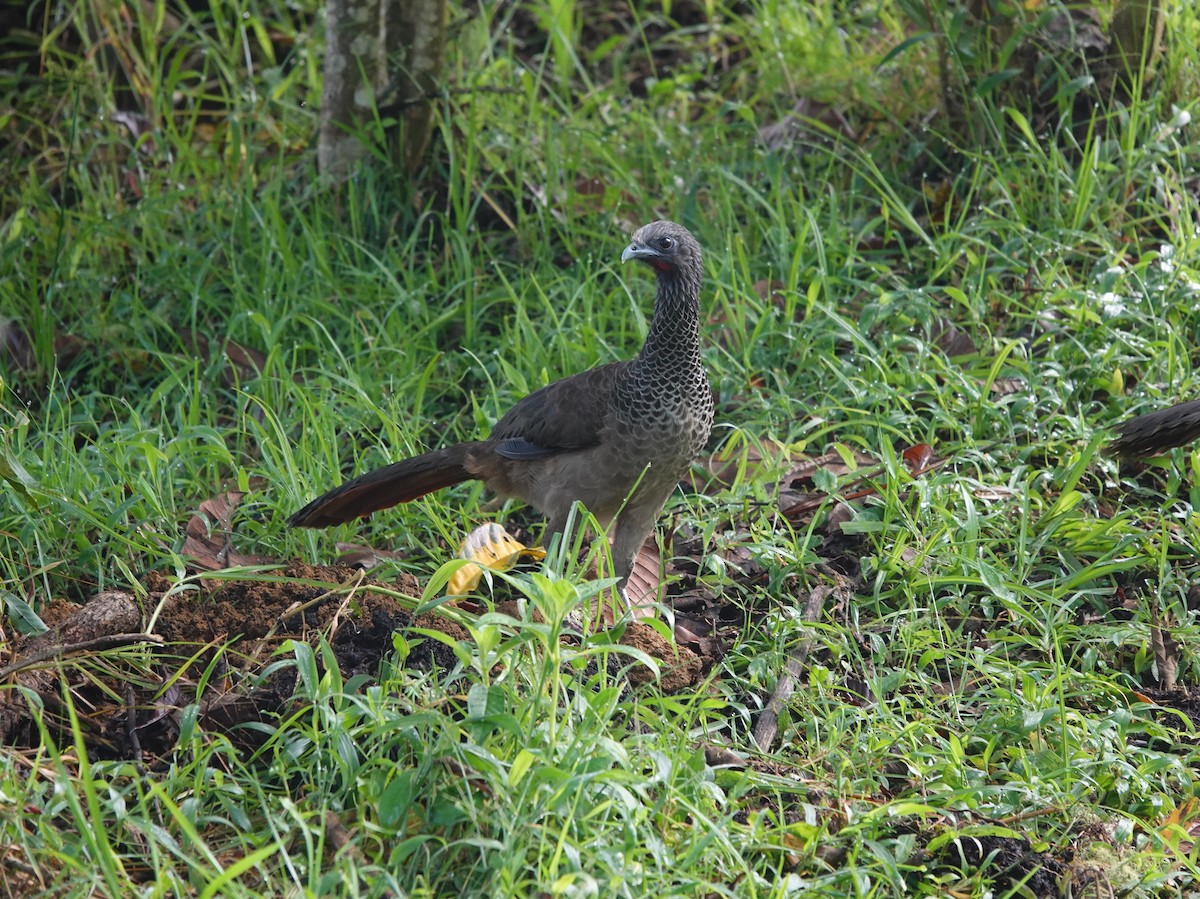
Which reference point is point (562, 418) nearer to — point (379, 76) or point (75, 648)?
point (75, 648)

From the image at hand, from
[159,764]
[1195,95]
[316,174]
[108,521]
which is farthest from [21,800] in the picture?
[1195,95]

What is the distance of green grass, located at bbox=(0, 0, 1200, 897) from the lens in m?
2.76

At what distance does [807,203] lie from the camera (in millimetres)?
5770

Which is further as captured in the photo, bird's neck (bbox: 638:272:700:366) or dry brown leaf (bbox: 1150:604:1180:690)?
bird's neck (bbox: 638:272:700:366)

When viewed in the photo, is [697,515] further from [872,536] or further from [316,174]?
[316,174]

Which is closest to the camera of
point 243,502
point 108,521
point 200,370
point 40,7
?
point 108,521

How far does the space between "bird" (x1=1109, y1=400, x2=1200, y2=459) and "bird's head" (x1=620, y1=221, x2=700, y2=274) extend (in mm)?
1358

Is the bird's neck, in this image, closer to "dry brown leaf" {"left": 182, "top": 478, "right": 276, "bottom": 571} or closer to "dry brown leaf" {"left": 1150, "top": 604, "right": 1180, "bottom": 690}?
"dry brown leaf" {"left": 182, "top": 478, "right": 276, "bottom": 571}

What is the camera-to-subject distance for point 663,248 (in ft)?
13.0

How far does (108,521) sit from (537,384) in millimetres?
1590

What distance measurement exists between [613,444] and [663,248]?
0.60 metres

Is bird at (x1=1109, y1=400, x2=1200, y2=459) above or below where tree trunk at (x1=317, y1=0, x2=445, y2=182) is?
below

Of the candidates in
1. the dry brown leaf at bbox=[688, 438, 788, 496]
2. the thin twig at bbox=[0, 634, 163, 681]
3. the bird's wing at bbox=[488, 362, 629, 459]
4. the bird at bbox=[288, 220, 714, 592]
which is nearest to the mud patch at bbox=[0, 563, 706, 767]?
the thin twig at bbox=[0, 634, 163, 681]

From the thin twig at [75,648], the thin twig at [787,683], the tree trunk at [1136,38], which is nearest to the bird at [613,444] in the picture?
the thin twig at [787,683]
